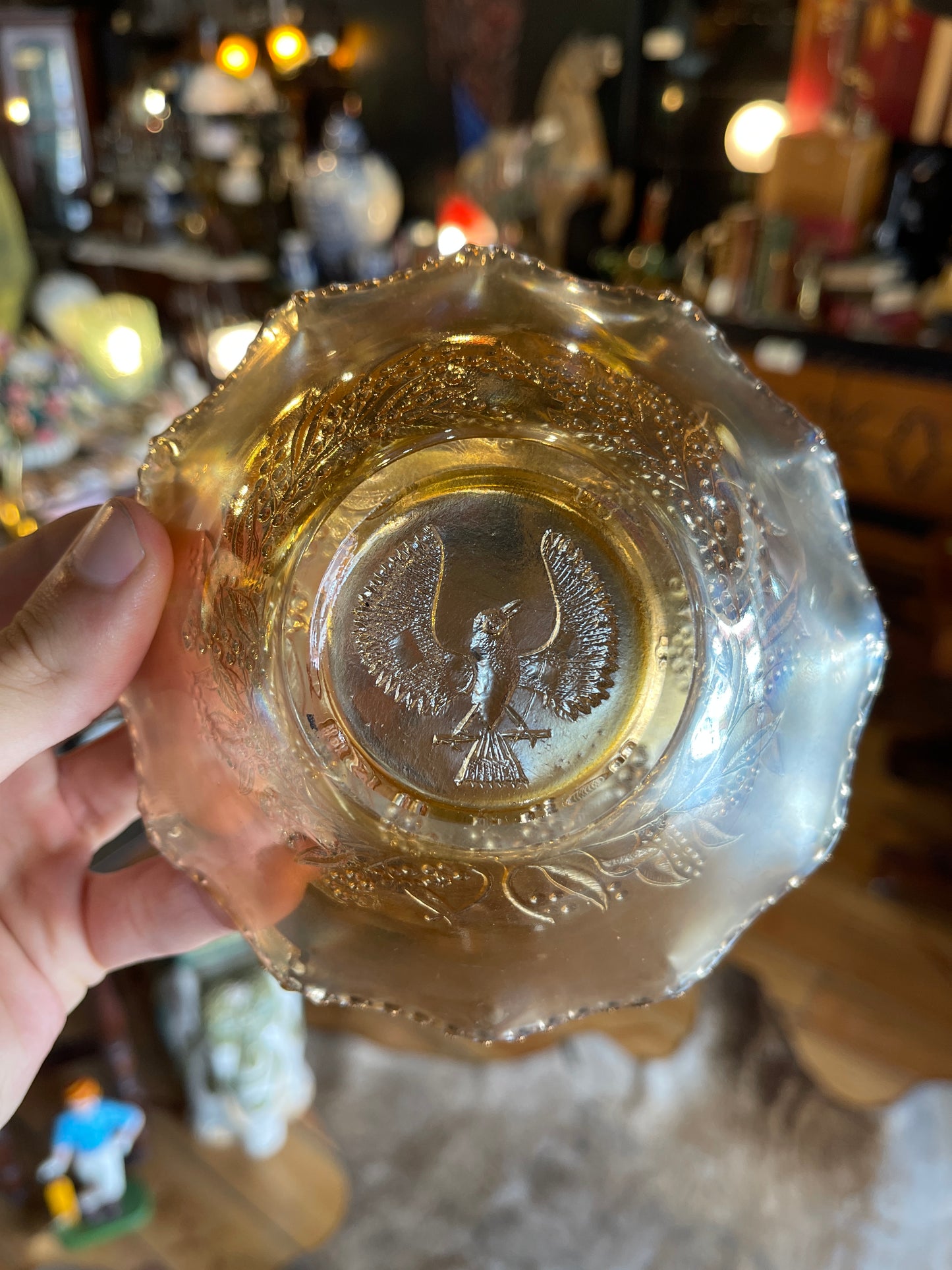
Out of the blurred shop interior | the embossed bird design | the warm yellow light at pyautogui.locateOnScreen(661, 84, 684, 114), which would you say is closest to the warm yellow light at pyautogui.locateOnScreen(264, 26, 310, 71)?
the blurred shop interior

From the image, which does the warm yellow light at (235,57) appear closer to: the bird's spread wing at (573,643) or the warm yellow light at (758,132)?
the warm yellow light at (758,132)

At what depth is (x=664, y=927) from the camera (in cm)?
74

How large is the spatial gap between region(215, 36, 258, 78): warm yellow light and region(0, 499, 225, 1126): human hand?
331 centimetres

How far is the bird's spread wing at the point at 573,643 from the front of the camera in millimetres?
819

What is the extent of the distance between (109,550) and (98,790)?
412 mm

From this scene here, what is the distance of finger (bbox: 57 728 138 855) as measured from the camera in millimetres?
964

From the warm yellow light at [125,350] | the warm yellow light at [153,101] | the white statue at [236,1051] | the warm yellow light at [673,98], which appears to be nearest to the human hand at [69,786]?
the white statue at [236,1051]

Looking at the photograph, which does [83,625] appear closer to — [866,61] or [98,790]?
[98,790]

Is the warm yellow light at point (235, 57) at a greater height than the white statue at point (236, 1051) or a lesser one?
greater

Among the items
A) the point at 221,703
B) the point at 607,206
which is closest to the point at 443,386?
the point at 221,703

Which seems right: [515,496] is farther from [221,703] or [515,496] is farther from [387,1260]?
[387,1260]

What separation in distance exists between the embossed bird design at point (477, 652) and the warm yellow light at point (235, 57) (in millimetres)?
3428

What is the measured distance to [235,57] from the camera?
3.45 metres

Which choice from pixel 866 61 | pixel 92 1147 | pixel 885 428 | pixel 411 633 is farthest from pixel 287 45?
pixel 92 1147
